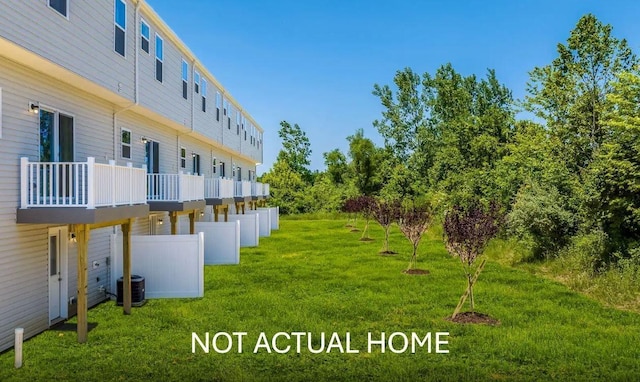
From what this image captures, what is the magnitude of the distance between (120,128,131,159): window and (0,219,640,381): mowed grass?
460cm

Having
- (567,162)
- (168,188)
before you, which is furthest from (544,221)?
(168,188)

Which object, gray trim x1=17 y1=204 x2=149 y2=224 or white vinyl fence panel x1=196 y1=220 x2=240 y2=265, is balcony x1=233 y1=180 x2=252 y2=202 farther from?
gray trim x1=17 y1=204 x2=149 y2=224

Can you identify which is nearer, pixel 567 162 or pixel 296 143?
pixel 567 162

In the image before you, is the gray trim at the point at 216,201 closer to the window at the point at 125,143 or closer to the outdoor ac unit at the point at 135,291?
the window at the point at 125,143

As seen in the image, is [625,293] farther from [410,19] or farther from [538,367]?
[410,19]

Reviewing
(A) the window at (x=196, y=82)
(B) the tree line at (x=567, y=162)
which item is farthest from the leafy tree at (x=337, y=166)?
(A) the window at (x=196, y=82)

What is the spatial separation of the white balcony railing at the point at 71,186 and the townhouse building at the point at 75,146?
0.08 feet

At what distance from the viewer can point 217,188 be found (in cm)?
2317

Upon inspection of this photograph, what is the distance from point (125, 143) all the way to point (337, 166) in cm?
5135

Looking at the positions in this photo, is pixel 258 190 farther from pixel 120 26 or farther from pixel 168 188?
pixel 120 26

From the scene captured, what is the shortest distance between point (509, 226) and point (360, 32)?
151 ft

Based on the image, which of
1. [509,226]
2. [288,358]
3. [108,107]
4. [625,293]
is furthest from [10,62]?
[509,226]

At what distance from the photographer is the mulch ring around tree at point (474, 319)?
1124 centimetres

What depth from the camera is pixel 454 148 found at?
42.2 metres
